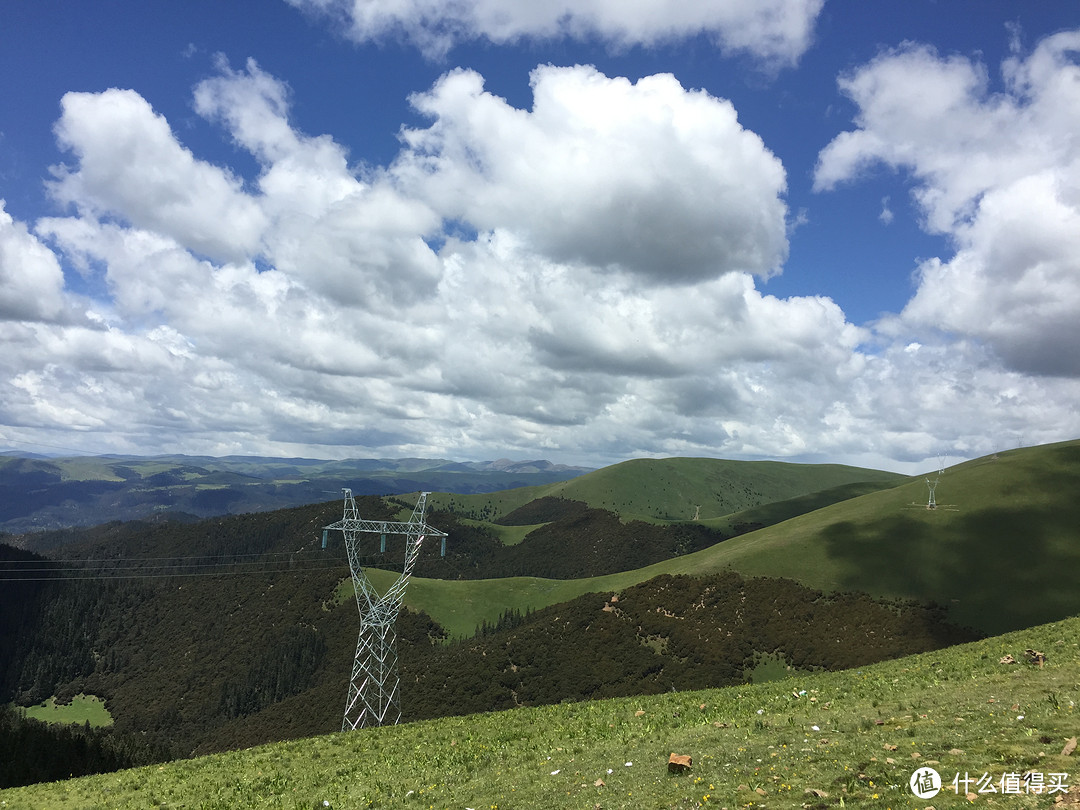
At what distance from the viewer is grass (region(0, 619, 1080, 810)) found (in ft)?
59.3

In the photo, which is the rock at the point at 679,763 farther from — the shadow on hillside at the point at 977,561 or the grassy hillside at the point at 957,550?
the grassy hillside at the point at 957,550

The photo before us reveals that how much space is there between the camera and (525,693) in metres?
133

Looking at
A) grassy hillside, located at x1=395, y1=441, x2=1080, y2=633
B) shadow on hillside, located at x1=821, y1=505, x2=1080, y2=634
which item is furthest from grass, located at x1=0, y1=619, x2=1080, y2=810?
grassy hillside, located at x1=395, y1=441, x2=1080, y2=633

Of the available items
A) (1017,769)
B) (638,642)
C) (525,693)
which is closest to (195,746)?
(525,693)

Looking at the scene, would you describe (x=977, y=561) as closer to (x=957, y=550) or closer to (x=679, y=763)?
(x=957, y=550)

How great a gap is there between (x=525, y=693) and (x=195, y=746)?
5522 inches

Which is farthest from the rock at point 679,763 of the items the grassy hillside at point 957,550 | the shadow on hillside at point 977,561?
the grassy hillside at point 957,550

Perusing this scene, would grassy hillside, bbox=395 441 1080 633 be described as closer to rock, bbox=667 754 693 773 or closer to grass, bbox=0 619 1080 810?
grass, bbox=0 619 1080 810

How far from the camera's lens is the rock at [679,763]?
69.4 ft

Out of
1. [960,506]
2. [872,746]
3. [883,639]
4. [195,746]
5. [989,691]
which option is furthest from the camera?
[195,746]

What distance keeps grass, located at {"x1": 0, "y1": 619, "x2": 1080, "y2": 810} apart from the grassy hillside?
120341mm

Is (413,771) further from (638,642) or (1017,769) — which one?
(638,642)

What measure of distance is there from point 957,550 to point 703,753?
17643cm

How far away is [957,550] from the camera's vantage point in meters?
156
